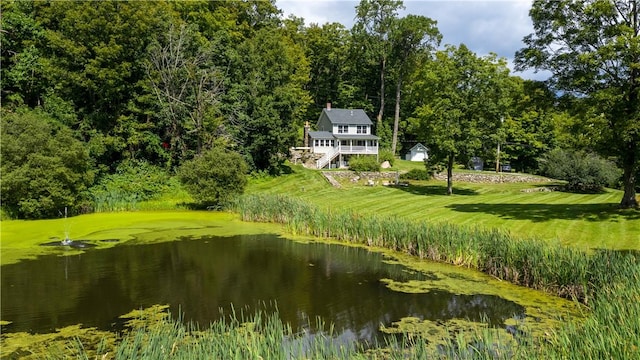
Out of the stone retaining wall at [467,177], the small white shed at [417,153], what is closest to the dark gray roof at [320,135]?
the stone retaining wall at [467,177]

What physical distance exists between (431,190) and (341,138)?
19.8m

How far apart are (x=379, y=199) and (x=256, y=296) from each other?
69.3 ft

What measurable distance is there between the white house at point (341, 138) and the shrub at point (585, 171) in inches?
829

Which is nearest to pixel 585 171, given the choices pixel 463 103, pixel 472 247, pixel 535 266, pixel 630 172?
pixel 463 103

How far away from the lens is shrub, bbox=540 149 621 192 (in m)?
37.0

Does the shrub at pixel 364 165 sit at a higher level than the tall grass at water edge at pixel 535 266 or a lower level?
higher

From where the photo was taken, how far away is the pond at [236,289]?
11320 mm

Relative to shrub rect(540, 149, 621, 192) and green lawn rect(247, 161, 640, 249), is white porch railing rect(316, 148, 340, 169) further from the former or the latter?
shrub rect(540, 149, 621, 192)

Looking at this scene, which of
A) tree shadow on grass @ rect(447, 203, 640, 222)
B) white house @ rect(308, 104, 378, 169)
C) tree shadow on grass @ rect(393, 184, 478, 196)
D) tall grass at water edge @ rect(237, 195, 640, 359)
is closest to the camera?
Answer: tall grass at water edge @ rect(237, 195, 640, 359)

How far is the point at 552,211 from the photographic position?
24.7m

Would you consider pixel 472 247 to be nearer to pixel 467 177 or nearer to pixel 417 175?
pixel 417 175

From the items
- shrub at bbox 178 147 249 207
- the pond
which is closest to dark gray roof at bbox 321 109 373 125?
shrub at bbox 178 147 249 207

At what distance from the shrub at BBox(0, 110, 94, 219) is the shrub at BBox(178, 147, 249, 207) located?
6.90 meters

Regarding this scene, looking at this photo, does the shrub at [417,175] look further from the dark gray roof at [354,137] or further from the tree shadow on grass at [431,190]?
the dark gray roof at [354,137]
